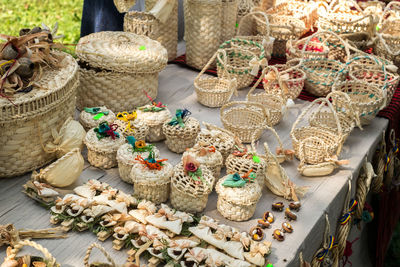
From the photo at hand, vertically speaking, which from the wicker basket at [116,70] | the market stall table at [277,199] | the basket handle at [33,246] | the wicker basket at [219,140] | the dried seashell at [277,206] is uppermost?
the wicker basket at [116,70]

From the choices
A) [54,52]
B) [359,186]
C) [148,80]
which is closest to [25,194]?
[54,52]

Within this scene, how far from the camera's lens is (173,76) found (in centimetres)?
322

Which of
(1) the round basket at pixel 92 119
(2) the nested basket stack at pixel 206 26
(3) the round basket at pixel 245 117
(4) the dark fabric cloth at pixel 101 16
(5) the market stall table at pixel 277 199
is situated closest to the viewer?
(5) the market stall table at pixel 277 199

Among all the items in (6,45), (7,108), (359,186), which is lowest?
(359,186)

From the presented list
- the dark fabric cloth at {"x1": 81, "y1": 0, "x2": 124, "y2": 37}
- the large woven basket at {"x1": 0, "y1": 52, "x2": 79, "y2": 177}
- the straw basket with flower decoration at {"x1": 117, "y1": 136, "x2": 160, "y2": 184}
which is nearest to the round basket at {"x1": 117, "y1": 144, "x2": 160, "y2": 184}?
the straw basket with flower decoration at {"x1": 117, "y1": 136, "x2": 160, "y2": 184}

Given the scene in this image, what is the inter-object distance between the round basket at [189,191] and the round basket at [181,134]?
347 mm

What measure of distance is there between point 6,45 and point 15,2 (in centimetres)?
369

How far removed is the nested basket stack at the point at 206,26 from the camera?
3.02 meters

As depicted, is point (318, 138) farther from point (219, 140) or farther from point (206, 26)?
point (206, 26)

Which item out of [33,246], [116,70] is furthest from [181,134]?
[33,246]

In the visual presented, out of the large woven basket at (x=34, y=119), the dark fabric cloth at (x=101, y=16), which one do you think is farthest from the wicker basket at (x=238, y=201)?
the dark fabric cloth at (x=101, y=16)

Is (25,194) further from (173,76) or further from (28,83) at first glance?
(173,76)

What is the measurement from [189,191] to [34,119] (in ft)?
2.54

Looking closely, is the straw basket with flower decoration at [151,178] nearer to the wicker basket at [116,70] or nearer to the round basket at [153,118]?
the round basket at [153,118]
